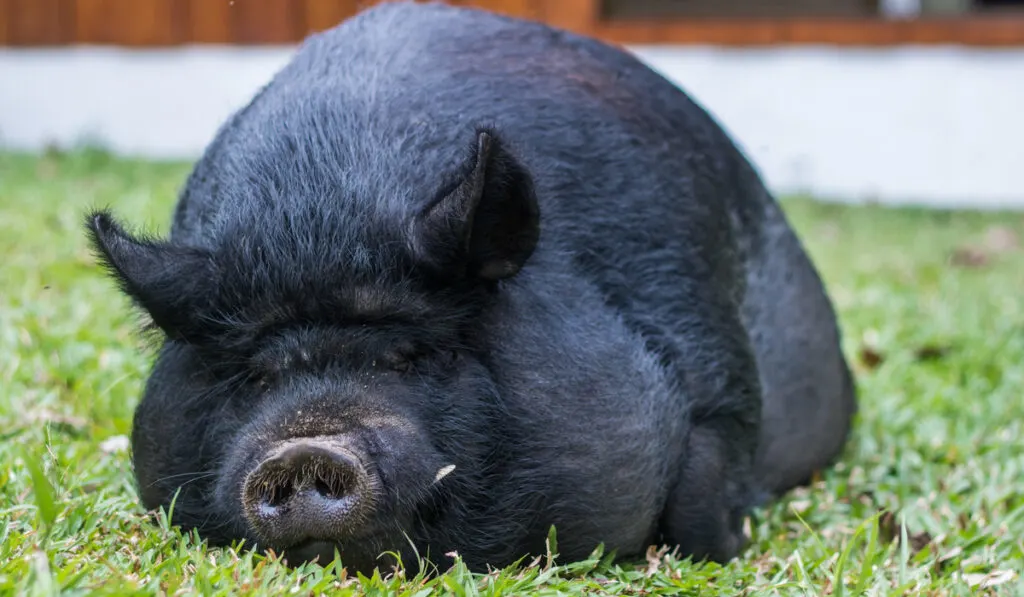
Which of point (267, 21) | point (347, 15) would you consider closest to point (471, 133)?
point (347, 15)

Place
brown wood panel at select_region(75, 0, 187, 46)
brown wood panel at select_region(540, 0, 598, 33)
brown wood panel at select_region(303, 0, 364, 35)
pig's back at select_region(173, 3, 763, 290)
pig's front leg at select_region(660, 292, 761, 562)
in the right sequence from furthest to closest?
brown wood panel at select_region(75, 0, 187, 46) → brown wood panel at select_region(303, 0, 364, 35) → brown wood panel at select_region(540, 0, 598, 33) → pig's front leg at select_region(660, 292, 761, 562) → pig's back at select_region(173, 3, 763, 290)

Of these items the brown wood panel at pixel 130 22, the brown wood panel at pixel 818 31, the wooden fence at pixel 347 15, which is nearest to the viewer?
the brown wood panel at pixel 818 31

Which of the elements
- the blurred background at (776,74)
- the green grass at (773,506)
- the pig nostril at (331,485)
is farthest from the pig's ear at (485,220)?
the blurred background at (776,74)

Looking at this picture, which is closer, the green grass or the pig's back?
the green grass

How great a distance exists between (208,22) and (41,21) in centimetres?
196

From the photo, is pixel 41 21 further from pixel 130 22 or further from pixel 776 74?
pixel 776 74

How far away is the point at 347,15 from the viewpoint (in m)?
11.8

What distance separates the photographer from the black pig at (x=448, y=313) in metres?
2.91

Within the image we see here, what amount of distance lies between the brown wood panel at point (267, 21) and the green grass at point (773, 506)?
3.82m

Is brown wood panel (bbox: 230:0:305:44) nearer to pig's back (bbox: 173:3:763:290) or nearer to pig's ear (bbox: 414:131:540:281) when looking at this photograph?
pig's back (bbox: 173:3:763:290)

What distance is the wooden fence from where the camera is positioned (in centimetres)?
1164

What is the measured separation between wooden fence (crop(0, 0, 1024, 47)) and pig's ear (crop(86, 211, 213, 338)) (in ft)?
27.8

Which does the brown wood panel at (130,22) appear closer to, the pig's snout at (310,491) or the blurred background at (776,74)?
the blurred background at (776,74)

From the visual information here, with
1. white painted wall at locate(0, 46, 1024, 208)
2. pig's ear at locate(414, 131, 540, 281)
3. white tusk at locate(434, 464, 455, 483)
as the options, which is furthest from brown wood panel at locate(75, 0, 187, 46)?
white tusk at locate(434, 464, 455, 483)
